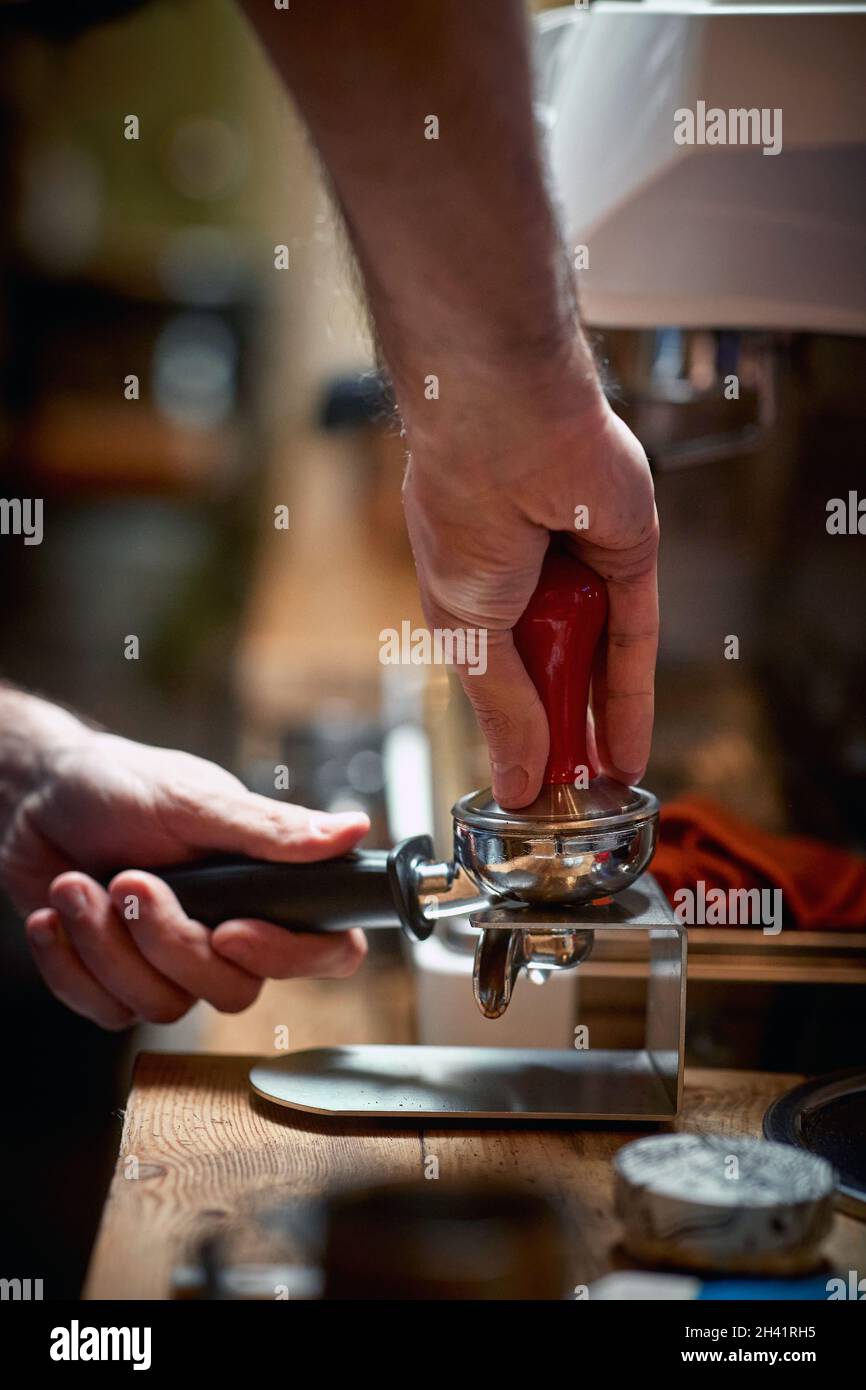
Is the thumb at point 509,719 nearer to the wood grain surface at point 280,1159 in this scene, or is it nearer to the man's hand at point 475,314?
the man's hand at point 475,314

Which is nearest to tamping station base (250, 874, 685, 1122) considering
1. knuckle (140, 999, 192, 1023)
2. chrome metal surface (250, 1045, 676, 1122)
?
chrome metal surface (250, 1045, 676, 1122)

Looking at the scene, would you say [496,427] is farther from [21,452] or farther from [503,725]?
[21,452]

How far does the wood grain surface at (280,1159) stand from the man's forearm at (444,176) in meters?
0.36

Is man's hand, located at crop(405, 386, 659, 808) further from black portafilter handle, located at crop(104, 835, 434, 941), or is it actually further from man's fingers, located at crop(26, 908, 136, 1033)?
man's fingers, located at crop(26, 908, 136, 1033)

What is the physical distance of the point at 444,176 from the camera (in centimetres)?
46

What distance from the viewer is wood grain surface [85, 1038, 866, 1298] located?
52 centimetres

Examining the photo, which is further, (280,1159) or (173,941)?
(173,941)

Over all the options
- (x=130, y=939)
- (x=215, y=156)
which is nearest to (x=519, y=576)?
(x=130, y=939)

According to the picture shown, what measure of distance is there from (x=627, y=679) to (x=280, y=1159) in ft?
0.98

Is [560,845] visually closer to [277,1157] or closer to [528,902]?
[528,902]

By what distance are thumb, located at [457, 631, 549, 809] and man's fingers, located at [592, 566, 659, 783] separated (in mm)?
62

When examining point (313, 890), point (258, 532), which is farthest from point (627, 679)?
point (258, 532)

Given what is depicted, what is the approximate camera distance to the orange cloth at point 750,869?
867 mm

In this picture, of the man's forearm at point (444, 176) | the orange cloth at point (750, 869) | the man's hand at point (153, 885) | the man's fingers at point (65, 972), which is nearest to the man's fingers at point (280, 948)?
the man's hand at point (153, 885)
